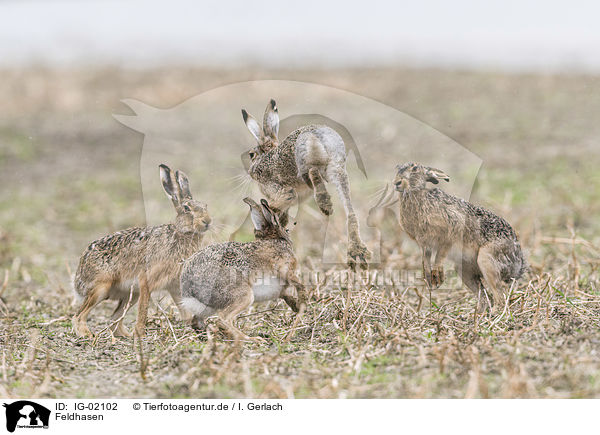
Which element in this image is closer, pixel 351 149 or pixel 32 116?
pixel 351 149

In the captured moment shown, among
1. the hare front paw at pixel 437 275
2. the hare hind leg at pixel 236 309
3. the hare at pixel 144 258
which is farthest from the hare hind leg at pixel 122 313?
the hare front paw at pixel 437 275

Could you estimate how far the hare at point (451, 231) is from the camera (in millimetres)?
5082

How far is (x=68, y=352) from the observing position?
203 inches

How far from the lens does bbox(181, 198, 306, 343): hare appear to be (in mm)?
4711

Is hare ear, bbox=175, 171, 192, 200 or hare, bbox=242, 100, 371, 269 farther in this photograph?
hare ear, bbox=175, 171, 192, 200

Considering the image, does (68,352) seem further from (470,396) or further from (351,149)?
(470,396)

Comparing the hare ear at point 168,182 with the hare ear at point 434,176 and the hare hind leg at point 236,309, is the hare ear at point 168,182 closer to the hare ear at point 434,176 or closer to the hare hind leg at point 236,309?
the hare hind leg at point 236,309

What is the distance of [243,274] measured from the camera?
4.76 meters

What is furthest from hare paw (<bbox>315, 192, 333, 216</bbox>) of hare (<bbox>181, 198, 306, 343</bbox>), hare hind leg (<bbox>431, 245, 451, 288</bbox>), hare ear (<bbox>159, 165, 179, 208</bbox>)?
hare ear (<bbox>159, 165, 179, 208</bbox>)

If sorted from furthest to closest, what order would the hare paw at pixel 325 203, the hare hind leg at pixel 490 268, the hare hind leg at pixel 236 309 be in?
1. the hare hind leg at pixel 490 268
2. the hare hind leg at pixel 236 309
3. the hare paw at pixel 325 203

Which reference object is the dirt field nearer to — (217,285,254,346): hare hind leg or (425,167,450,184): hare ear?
(217,285,254,346): hare hind leg
